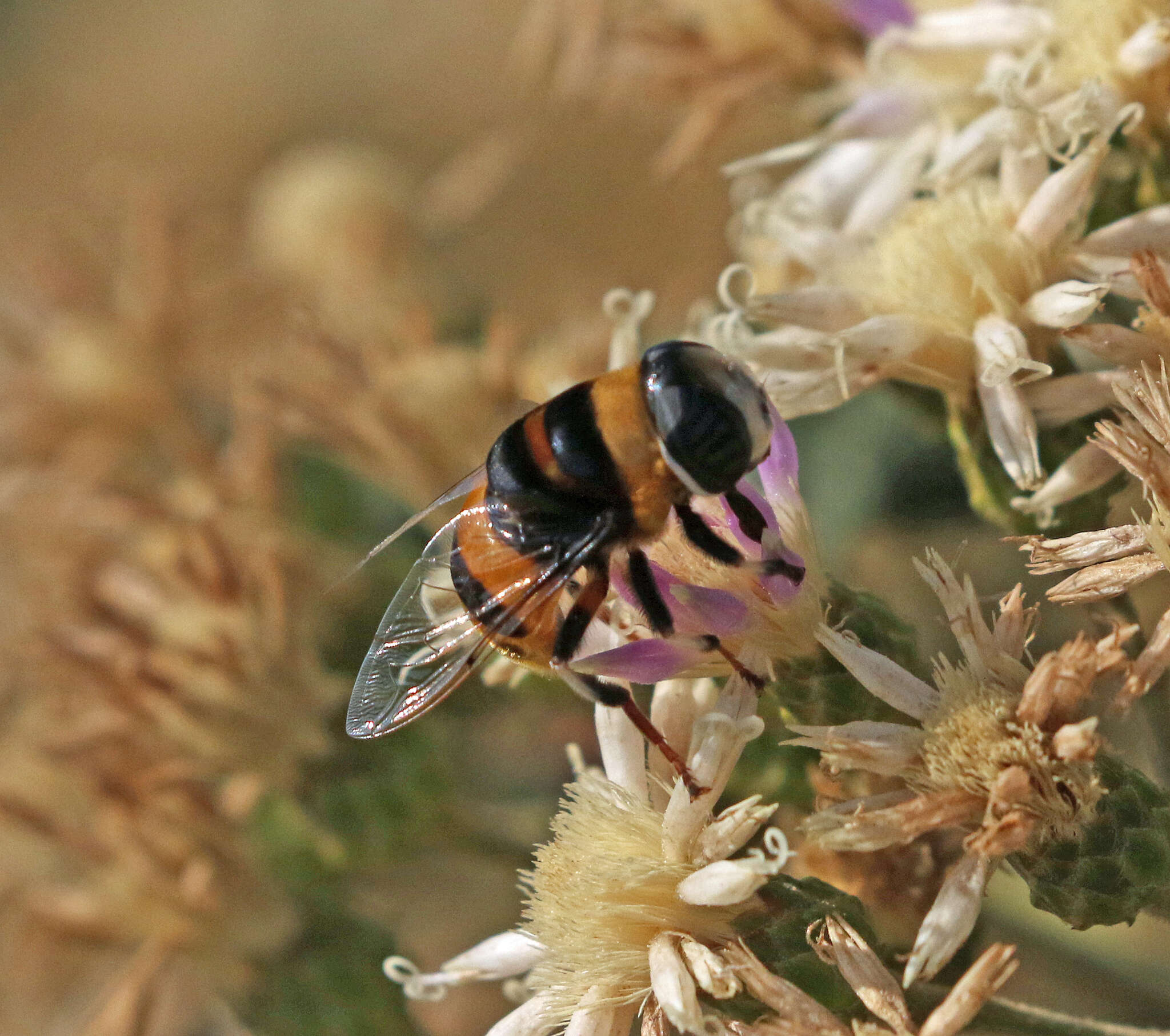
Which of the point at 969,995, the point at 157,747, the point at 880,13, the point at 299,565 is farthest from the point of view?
the point at 299,565

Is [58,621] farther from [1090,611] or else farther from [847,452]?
[1090,611]

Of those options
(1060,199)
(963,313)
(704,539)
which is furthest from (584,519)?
(1060,199)

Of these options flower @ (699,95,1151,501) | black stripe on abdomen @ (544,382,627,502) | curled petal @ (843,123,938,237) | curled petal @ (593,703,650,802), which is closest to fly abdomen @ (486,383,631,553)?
black stripe on abdomen @ (544,382,627,502)

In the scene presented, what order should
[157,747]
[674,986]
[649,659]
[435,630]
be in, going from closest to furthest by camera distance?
1. [674,986]
2. [649,659]
3. [435,630]
4. [157,747]

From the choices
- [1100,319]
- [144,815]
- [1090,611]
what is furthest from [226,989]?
[1100,319]

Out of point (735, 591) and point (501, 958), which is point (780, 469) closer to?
point (735, 591)

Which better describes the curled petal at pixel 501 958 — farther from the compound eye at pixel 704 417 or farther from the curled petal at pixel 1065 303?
the curled petal at pixel 1065 303

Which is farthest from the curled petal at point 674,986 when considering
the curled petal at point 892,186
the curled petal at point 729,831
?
the curled petal at point 892,186
